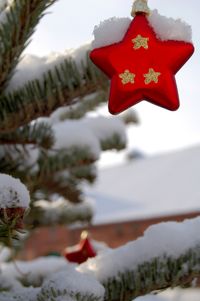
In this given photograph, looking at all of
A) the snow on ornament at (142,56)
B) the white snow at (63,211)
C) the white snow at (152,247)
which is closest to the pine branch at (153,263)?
the white snow at (152,247)

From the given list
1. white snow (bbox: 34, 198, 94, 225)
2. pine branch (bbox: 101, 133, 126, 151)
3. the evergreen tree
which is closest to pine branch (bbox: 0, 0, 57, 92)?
the evergreen tree

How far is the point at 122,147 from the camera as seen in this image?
2082 millimetres

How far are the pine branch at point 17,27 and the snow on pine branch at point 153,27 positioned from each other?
164mm

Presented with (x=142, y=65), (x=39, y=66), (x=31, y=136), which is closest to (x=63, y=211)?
(x=31, y=136)

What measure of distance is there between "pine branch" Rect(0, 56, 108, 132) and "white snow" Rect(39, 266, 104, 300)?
0.42 meters

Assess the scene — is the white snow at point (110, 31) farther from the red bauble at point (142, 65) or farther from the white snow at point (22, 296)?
the white snow at point (22, 296)

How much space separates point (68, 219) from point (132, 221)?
6.84 meters

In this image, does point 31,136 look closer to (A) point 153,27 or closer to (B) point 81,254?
(B) point 81,254

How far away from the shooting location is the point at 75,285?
1.19m

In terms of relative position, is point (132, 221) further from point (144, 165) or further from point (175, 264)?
point (175, 264)

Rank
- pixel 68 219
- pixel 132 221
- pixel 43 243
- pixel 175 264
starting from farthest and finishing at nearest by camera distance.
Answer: pixel 43 243 < pixel 132 221 < pixel 68 219 < pixel 175 264

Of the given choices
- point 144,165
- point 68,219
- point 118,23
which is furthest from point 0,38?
point 144,165

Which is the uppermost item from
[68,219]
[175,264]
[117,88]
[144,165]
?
[117,88]

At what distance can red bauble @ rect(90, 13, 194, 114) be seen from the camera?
1.16m
